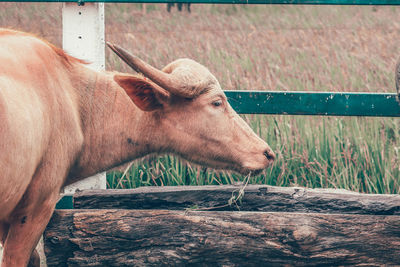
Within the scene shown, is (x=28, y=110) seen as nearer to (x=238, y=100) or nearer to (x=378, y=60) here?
(x=238, y=100)

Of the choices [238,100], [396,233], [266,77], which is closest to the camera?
[396,233]

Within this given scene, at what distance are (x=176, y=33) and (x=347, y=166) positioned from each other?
2765 mm

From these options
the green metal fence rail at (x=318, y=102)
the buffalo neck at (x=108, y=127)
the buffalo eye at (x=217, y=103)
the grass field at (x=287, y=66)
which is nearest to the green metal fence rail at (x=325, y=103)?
the green metal fence rail at (x=318, y=102)

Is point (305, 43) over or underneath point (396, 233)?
over

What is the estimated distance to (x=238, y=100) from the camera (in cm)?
338

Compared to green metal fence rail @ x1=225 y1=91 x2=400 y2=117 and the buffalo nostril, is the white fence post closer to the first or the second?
green metal fence rail @ x1=225 y1=91 x2=400 y2=117

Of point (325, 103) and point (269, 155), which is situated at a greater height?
point (325, 103)

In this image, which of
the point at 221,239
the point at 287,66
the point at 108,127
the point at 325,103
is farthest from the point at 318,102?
the point at 287,66

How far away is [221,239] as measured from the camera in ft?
8.63

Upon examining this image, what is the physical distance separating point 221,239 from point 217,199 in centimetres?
38

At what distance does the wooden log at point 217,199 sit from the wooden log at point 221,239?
228 millimetres

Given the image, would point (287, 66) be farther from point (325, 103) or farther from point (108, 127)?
point (108, 127)

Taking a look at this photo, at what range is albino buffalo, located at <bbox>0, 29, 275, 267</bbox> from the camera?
214 centimetres

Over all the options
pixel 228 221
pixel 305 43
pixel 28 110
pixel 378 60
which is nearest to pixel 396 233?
pixel 228 221
